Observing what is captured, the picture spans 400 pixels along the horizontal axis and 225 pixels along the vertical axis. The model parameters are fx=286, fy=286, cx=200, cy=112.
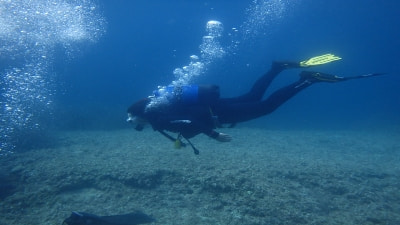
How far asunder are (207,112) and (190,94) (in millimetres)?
477

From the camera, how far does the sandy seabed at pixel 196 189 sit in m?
5.63

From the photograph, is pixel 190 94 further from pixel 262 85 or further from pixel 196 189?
pixel 196 189

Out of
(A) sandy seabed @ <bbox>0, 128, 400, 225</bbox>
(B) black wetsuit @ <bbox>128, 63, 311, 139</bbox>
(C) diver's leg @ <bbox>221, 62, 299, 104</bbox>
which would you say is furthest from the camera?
(C) diver's leg @ <bbox>221, 62, 299, 104</bbox>

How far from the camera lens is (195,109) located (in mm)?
5461

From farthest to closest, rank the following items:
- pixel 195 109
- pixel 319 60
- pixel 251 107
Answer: pixel 319 60, pixel 251 107, pixel 195 109

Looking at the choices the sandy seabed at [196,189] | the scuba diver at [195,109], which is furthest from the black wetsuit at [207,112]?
the sandy seabed at [196,189]

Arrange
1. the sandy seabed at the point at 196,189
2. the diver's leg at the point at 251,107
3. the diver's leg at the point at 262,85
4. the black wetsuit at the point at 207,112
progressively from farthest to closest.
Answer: the diver's leg at the point at 262,85
the diver's leg at the point at 251,107
the sandy seabed at the point at 196,189
the black wetsuit at the point at 207,112

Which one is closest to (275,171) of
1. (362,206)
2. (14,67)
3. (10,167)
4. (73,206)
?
(362,206)

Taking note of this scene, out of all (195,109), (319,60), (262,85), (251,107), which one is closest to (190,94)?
(195,109)

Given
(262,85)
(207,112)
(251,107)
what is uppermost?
(262,85)

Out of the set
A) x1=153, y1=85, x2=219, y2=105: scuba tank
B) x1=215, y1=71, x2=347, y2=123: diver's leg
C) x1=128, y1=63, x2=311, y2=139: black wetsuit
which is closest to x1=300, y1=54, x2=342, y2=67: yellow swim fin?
x1=215, y1=71, x2=347, y2=123: diver's leg

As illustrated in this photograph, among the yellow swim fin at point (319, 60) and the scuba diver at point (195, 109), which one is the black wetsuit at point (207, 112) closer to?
the scuba diver at point (195, 109)

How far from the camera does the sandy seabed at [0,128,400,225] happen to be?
5629 millimetres

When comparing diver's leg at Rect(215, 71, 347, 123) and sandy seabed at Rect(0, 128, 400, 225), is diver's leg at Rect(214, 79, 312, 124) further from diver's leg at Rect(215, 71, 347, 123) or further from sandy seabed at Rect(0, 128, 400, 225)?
sandy seabed at Rect(0, 128, 400, 225)
